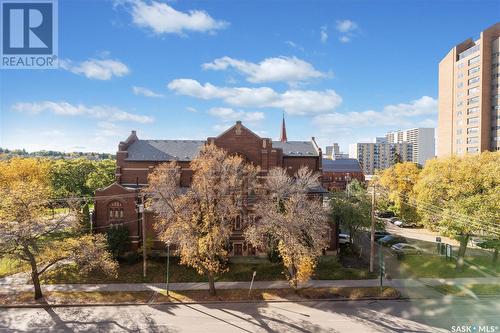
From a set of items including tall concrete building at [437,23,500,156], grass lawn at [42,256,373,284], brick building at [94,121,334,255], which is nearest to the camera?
grass lawn at [42,256,373,284]

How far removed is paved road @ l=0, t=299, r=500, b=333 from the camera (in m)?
20.2

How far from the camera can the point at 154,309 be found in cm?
2300

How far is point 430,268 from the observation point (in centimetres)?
3142

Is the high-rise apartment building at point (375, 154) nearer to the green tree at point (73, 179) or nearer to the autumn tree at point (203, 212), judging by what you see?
the green tree at point (73, 179)

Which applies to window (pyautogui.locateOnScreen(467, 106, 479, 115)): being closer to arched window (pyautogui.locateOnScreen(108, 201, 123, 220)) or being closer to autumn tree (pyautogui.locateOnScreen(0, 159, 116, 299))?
arched window (pyautogui.locateOnScreen(108, 201, 123, 220))

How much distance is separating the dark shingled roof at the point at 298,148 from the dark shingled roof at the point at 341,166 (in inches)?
2030

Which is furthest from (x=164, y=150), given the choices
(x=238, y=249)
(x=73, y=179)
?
(x=73, y=179)

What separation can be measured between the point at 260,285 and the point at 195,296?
19.5 feet

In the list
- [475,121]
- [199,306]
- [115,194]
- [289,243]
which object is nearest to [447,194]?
[289,243]

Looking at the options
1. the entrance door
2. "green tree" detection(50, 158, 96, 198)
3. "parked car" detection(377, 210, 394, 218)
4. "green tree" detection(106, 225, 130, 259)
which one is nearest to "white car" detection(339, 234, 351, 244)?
the entrance door

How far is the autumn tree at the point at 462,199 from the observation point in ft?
87.2

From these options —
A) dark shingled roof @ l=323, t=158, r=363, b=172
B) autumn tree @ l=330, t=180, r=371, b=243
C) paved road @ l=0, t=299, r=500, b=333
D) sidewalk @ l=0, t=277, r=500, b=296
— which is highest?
dark shingled roof @ l=323, t=158, r=363, b=172

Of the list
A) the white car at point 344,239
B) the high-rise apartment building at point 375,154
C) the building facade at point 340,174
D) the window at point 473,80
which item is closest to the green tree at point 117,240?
the white car at point 344,239

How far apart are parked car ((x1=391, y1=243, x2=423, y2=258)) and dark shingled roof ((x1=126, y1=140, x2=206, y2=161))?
28130 millimetres
